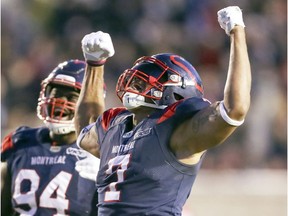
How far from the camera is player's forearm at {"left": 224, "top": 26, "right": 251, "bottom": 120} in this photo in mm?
4355

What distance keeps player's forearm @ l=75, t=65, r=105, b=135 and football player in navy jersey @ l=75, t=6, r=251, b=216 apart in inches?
20.7

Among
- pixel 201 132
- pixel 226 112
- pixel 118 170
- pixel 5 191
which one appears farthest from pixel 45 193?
pixel 226 112

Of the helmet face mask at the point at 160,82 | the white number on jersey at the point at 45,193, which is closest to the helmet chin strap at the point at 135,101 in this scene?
the helmet face mask at the point at 160,82

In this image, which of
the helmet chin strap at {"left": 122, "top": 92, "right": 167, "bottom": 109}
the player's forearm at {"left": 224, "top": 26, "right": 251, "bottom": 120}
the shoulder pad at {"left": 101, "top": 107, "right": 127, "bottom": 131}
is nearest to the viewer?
the player's forearm at {"left": 224, "top": 26, "right": 251, "bottom": 120}

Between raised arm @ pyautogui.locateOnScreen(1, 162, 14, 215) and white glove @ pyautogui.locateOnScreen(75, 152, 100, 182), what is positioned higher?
white glove @ pyautogui.locateOnScreen(75, 152, 100, 182)

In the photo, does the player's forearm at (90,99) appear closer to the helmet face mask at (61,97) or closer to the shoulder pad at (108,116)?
the helmet face mask at (61,97)

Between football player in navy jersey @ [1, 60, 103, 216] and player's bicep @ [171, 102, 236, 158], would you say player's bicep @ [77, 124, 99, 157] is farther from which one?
player's bicep @ [171, 102, 236, 158]

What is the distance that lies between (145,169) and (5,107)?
680 centimetres

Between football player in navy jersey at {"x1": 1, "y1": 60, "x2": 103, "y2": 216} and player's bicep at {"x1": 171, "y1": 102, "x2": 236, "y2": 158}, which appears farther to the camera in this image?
football player in navy jersey at {"x1": 1, "y1": 60, "x2": 103, "y2": 216}

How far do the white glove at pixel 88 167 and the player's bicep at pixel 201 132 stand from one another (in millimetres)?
1244

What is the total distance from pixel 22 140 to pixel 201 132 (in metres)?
1.99

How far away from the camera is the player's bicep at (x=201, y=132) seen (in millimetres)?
4418

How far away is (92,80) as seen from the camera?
5.73 meters

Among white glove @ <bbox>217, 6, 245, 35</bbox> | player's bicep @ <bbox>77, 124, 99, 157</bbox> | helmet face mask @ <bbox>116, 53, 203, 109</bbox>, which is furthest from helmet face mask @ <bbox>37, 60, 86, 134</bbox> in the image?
white glove @ <bbox>217, 6, 245, 35</bbox>
